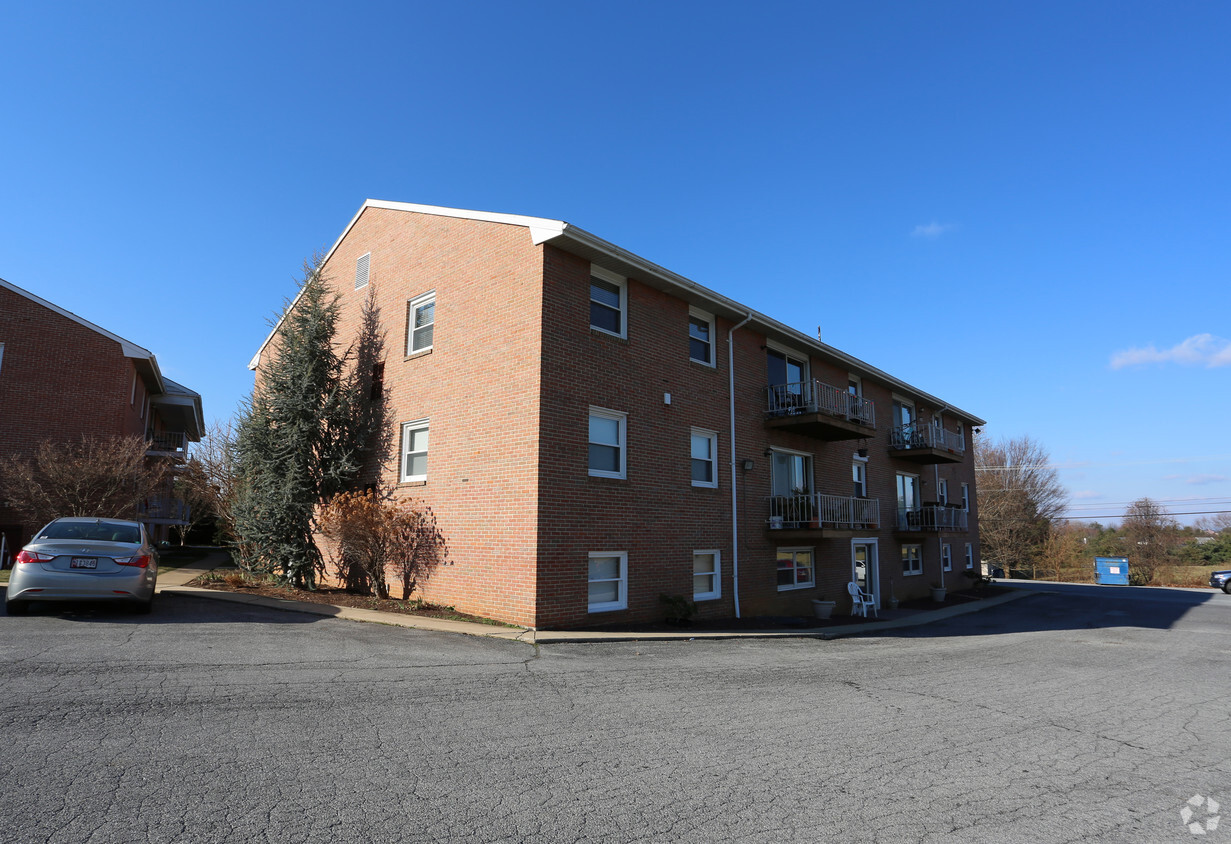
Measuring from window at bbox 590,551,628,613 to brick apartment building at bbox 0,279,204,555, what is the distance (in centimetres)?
1660

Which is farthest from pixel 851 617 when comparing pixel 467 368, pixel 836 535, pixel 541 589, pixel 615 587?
pixel 467 368

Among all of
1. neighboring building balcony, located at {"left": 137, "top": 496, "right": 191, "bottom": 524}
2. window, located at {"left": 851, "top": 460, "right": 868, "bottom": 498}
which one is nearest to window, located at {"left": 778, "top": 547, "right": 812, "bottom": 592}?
window, located at {"left": 851, "top": 460, "right": 868, "bottom": 498}

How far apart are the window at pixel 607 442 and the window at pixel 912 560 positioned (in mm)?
14558

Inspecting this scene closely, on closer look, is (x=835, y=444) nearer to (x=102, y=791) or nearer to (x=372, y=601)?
(x=372, y=601)

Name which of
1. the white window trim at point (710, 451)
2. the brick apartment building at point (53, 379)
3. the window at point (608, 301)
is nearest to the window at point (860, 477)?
the white window trim at point (710, 451)

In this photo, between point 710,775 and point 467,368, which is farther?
point 467,368

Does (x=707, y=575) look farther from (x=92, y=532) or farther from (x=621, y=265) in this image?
(x=92, y=532)

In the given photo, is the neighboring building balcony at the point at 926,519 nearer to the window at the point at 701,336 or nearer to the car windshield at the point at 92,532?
the window at the point at 701,336

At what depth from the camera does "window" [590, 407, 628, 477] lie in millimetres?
13211

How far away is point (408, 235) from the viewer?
54.4 feet

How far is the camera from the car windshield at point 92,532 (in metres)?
10.1

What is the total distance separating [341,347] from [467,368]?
591cm

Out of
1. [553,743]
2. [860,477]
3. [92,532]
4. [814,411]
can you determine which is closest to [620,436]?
[814,411]

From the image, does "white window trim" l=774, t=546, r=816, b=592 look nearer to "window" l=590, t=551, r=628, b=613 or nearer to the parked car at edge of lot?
"window" l=590, t=551, r=628, b=613
